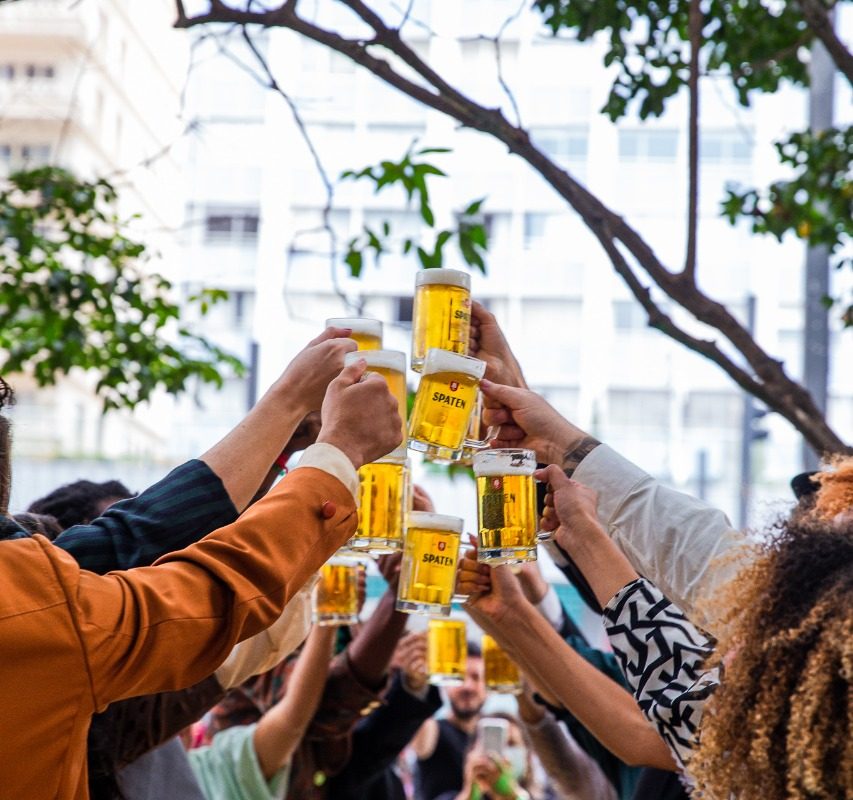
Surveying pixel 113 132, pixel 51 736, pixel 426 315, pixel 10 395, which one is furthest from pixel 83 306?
pixel 113 132

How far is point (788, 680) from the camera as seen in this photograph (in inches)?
65.6

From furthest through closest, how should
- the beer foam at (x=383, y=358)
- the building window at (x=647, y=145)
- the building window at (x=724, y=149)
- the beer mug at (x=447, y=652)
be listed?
the building window at (x=724, y=149)
the building window at (x=647, y=145)
the beer mug at (x=447, y=652)
the beer foam at (x=383, y=358)

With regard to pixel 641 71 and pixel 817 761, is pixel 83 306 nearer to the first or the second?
pixel 641 71

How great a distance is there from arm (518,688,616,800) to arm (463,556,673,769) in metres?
1.01

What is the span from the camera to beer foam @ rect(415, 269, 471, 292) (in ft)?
8.13

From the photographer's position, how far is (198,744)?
15.7 feet

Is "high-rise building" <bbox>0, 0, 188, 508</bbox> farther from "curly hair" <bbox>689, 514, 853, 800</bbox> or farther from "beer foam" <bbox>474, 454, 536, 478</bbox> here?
"curly hair" <bbox>689, 514, 853, 800</bbox>

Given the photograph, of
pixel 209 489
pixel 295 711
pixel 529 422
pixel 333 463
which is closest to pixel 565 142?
pixel 295 711

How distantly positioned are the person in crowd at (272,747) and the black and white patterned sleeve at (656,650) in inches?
55.3

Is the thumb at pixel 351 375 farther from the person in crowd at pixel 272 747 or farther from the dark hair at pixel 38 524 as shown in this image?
the person in crowd at pixel 272 747

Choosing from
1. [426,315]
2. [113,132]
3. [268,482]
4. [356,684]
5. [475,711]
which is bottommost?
[475,711]

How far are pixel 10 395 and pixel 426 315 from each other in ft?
2.74

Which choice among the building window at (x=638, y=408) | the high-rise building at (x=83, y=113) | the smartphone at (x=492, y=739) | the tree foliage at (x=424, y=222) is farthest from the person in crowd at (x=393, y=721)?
the building window at (x=638, y=408)

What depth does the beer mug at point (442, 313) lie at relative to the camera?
2463 millimetres
